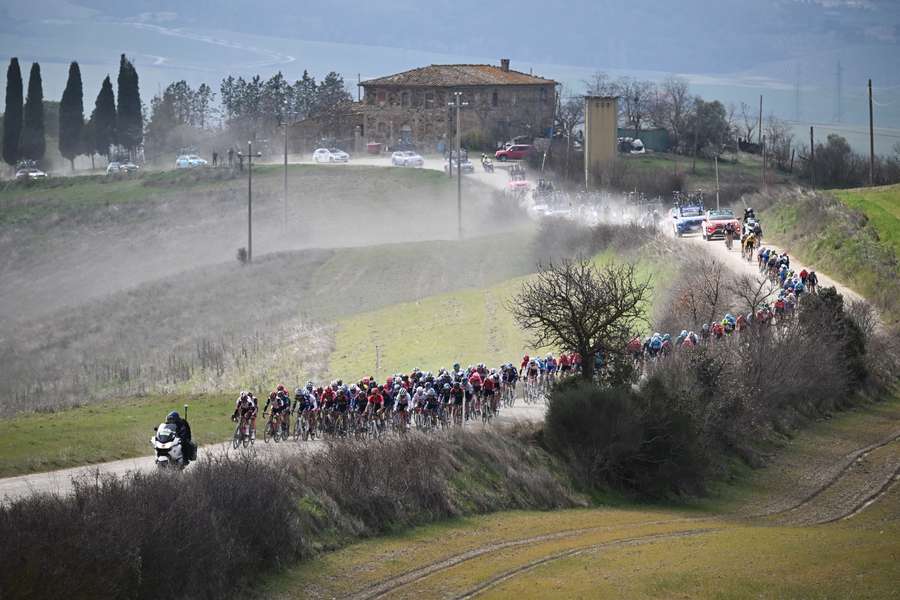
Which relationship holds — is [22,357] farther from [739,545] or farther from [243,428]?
[739,545]

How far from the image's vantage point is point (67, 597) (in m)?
21.6

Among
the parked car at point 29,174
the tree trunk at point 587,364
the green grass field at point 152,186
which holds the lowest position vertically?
the tree trunk at point 587,364

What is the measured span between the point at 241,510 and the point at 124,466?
816cm

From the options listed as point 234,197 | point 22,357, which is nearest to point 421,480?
point 22,357

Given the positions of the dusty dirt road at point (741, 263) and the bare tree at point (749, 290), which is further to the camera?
the dusty dirt road at point (741, 263)

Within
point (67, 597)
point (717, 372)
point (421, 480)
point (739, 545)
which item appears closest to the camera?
point (67, 597)

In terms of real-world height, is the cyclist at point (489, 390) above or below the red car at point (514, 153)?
below

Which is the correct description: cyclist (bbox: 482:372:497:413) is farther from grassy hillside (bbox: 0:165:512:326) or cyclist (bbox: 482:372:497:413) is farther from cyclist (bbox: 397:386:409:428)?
grassy hillside (bbox: 0:165:512:326)

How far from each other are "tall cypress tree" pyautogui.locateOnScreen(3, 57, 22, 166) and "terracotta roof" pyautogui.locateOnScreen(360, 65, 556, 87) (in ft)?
96.8

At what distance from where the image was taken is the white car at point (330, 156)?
4924 inches

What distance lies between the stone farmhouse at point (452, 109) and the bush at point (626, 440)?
317ft

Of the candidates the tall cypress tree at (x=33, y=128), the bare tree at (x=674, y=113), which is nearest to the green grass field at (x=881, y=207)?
the bare tree at (x=674, y=113)

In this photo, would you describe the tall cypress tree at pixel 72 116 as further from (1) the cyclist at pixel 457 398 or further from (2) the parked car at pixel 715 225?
(1) the cyclist at pixel 457 398

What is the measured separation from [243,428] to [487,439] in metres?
5.56
